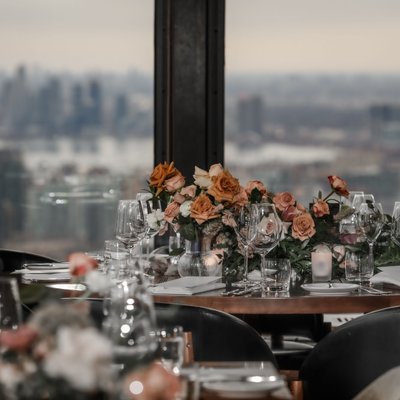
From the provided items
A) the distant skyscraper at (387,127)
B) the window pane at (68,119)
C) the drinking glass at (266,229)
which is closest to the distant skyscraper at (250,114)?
the window pane at (68,119)

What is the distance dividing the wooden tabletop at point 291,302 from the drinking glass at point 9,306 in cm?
160

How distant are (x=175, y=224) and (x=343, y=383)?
1117mm

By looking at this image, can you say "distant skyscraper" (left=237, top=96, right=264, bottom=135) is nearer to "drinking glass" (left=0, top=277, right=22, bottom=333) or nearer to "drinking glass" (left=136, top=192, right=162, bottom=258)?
"drinking glass" (left=136, top=192, right=162, bottom=258)

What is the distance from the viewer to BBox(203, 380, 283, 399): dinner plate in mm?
1594

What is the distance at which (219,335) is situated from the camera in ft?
8.65

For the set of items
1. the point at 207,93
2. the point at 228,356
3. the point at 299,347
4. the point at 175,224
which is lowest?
the point at 299,347

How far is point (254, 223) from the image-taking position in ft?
10.9

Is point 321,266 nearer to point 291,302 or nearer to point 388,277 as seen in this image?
point 388,277

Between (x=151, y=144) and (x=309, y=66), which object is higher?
(x=309, y=66)

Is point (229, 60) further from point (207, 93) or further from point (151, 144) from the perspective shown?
point (151, 144)

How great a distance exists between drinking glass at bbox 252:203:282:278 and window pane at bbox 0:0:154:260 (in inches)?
103

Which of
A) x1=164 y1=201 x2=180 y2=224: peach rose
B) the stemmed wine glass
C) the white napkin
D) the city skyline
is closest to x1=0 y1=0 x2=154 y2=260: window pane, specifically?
the city skyline

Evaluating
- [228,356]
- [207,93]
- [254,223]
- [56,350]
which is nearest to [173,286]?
[254,223]

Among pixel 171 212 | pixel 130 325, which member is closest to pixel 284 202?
pixel 171 212
